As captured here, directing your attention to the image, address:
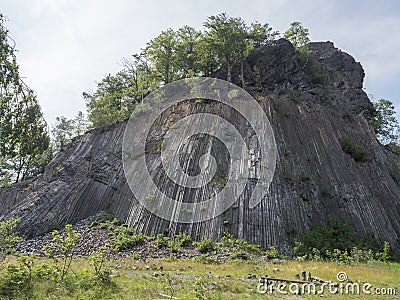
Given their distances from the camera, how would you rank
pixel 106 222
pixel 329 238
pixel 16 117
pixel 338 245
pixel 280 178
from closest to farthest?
pixel 16 117
pixel 338 245
pixel 329 238
pixel 280 178
pixel 106 222

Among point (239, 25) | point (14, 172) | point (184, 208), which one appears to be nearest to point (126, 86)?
point (239, 25)

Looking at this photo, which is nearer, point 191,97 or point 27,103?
point 27,103

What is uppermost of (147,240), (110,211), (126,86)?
(126,86)

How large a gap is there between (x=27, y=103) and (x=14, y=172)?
3716cm

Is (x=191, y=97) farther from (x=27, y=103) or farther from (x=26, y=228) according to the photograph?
(x=27, y=103)

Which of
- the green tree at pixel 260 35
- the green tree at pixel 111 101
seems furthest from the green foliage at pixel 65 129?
the green tree at pixel 260 35

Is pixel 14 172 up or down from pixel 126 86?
down

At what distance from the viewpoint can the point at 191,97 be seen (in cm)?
2461

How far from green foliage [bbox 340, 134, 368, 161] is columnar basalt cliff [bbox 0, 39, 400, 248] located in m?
0.36

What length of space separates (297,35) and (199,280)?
101ft

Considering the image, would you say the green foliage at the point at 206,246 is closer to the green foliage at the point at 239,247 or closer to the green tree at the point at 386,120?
the green foliage at the point at 239,247

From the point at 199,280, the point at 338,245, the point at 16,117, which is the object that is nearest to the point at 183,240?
the point at 338,245

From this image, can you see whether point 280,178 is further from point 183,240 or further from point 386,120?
point 386,120

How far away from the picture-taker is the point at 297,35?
33625 mm
